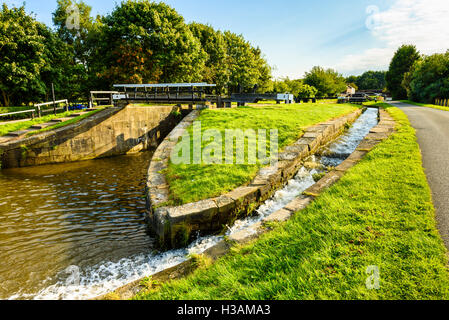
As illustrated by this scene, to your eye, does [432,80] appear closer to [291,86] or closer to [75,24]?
[291,86]

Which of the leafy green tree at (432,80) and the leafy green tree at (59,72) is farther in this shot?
the leafy green tree at (432,80)

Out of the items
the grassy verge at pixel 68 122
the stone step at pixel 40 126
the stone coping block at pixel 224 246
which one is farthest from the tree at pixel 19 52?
the stone coping block at pixel 224 246

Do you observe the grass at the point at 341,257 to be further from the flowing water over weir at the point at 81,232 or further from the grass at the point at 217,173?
the grass at the point at 217,173

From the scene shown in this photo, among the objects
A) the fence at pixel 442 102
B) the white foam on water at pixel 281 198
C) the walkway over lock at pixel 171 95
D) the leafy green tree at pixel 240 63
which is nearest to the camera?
the white foam on water at pixel 281 198

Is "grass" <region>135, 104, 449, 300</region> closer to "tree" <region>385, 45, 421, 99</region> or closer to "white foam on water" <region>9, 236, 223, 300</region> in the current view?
"white foam on water" <region>9, 236, 223, 300</region>

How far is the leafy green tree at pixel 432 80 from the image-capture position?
31109 millimetres

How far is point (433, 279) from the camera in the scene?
2225 millimetres

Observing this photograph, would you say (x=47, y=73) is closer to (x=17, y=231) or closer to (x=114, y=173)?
(x=114, y=173)

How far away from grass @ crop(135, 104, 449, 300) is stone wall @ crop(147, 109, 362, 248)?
53.0 inches

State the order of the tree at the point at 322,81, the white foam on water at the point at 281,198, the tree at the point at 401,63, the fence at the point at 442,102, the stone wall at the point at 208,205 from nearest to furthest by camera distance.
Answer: the stone wall at the point at 208,205, the white foam on water at the point at 281,198, the fence at the point at 442,102, the tree at the point at 322,81, the tree at the point at 401,63

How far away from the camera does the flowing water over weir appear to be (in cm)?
382

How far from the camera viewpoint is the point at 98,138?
1288 centimetres

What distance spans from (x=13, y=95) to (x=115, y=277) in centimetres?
2915

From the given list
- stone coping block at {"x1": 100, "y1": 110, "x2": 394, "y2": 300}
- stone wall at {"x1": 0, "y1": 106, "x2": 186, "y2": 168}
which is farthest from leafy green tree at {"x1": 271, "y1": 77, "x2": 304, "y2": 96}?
stone coping block at {"x1": 100, "y1": 110, "x2": 394, "y2": 300}
